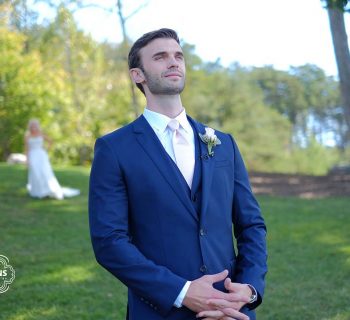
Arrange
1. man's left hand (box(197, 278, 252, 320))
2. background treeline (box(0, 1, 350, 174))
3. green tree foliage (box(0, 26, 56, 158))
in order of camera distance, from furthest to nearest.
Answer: background treeline (box(0, 1, 350, 174)) < green tree foliage (box(0, 26, 56, 158)) < man's left hand (box(197, 278, 252, 320))

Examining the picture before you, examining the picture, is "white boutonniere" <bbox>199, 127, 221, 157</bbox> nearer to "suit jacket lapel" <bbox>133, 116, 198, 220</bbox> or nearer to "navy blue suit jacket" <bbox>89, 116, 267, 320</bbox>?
"navy blue suit jacket" <bbox>89, 116, 267, 320</bbox>

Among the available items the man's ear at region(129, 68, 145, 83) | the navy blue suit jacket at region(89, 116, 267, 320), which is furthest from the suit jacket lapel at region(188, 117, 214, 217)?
the man's ear at region(129, 68, 145, 83)

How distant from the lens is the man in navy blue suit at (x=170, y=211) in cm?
239

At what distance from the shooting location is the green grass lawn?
554 cm

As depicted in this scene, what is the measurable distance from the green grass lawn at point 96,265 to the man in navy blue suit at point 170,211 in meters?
3.03

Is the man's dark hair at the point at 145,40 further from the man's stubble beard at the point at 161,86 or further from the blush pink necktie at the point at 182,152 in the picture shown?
the blush pink necktie at the point at 182,152

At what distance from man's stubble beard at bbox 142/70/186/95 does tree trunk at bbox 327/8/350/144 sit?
5218mm

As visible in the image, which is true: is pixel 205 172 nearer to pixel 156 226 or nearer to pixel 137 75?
pixel 156 226

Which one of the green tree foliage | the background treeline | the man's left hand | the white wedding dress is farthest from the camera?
the background treeline

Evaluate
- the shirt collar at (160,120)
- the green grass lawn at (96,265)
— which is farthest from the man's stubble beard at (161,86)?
the green grass lawn at (96,265)

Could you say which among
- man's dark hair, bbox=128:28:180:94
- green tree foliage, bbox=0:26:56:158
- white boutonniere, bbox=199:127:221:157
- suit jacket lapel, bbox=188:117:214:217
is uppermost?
green tree foliage, bbox=0:26:56:158

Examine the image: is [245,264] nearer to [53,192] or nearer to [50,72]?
[53,192]

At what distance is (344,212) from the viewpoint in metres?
11.1

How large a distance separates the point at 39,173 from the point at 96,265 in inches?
236
